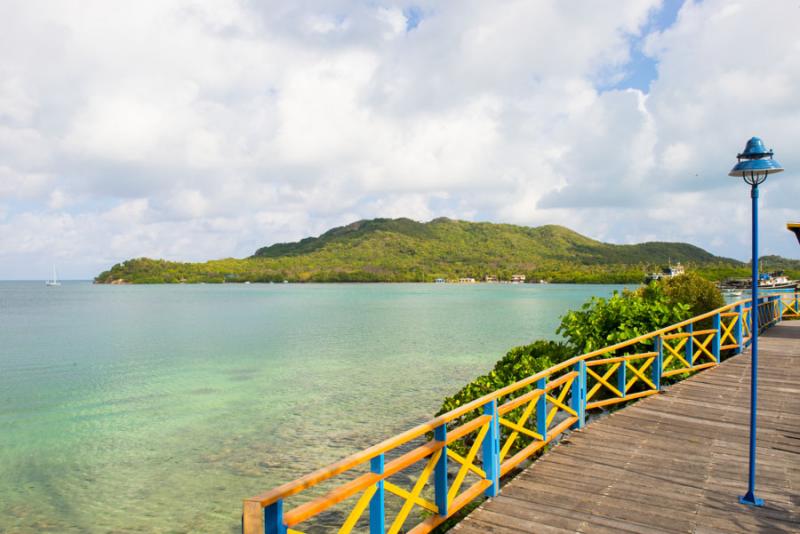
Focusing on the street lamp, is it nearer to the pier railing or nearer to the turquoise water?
the pier railing

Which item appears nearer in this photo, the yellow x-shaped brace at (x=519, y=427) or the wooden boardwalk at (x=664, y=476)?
the wooden boardwalk at (x=664, y=476)

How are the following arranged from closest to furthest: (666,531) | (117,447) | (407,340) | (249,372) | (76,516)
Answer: (666,531) → (76,516) → (117,447) → (249,372) → (407,340)

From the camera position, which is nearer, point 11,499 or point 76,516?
point 76,516

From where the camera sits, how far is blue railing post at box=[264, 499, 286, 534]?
12.0 feet

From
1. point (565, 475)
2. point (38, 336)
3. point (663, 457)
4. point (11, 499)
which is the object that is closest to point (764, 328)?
point (663, 457)

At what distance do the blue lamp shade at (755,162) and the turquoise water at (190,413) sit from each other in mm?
10332

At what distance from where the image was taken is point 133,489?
40.3ft

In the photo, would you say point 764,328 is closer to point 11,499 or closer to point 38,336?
point 11,499

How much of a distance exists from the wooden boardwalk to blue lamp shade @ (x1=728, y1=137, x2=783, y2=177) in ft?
12.5

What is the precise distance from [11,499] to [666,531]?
1314cm

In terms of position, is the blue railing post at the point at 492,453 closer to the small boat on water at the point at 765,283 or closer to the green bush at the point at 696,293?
the green bush at the point at 696,293

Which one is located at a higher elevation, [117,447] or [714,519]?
[714,519]

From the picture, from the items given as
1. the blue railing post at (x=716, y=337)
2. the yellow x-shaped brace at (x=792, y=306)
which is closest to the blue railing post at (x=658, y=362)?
the blue railing post at (x=716, y=337)

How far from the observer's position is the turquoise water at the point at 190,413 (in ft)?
38.2
